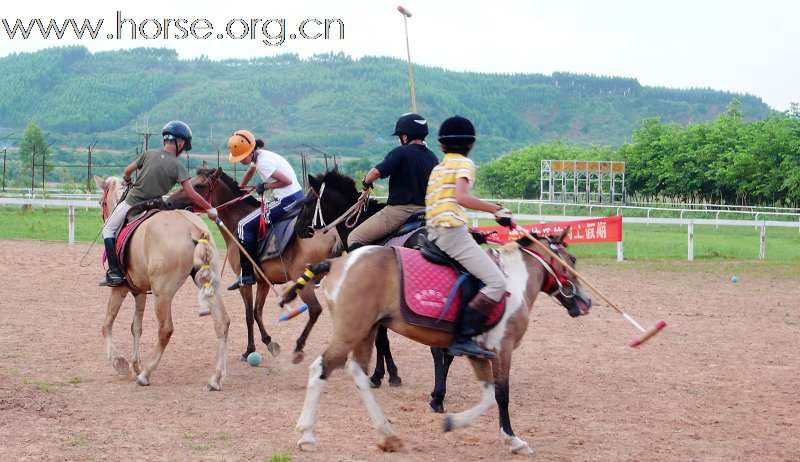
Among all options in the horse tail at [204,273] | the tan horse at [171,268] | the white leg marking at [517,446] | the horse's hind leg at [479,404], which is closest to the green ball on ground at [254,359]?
the tan horse at [171,268]

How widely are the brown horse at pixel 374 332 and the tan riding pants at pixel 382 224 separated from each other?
175 cm

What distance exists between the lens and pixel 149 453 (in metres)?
6.74

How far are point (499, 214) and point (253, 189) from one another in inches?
183

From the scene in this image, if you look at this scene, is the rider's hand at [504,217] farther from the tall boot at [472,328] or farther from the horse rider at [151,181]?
the horse rider at [151,181]

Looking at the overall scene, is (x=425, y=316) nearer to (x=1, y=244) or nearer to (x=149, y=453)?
(x=149, y=453)

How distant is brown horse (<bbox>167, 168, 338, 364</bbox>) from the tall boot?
2.87 meters

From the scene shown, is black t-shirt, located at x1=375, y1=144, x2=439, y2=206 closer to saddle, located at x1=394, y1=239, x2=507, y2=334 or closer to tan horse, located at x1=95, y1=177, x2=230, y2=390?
saddle, located at x1=394, y1=239, x2=507, y2=334

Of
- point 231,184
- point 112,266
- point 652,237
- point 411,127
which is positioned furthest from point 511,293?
point 652,237

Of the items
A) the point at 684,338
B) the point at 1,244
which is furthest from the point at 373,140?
the point at 684,338

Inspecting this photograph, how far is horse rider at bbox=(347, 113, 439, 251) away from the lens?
8914 millimetres

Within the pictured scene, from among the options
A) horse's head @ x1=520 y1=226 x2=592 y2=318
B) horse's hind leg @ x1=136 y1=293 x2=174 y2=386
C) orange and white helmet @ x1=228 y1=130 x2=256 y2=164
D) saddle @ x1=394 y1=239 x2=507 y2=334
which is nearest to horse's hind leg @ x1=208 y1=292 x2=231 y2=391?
horse's hind leg @ x1=136 y1=293 x2=174 y2=386

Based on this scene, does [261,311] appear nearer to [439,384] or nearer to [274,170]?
[274,170]

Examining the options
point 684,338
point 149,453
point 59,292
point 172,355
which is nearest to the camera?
point 149,453

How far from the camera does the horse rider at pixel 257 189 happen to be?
10.7m
